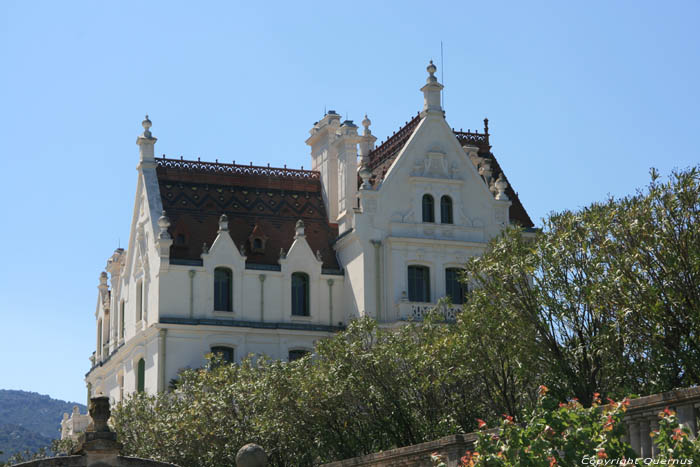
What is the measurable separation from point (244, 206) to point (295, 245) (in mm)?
4010

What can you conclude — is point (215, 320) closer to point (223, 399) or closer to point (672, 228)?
point (223, 399)

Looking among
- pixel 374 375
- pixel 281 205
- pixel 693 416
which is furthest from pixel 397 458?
pixel 281 205

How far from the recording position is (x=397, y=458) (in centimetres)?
2328

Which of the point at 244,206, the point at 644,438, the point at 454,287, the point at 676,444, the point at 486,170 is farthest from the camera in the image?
the point at 244,206

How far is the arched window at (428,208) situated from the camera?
193 ft

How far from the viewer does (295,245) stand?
2356 inches

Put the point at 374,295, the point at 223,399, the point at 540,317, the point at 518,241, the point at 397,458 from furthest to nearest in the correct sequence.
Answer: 1. the point at 374,295
2. the point at 223,399
3. the point at 518,241
4. the point at 540,317
5. the point at 397,458

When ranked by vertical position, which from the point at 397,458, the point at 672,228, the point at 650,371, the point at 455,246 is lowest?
the point at 397,458

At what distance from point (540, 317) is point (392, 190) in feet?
79.5

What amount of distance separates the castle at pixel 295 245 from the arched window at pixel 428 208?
7cm

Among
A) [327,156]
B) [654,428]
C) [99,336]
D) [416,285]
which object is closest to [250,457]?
[654,428]

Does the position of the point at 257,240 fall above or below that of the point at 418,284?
above

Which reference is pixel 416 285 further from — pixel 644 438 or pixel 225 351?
pixel 644 438

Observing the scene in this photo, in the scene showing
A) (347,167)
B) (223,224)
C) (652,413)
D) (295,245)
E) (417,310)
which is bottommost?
(652,413)
